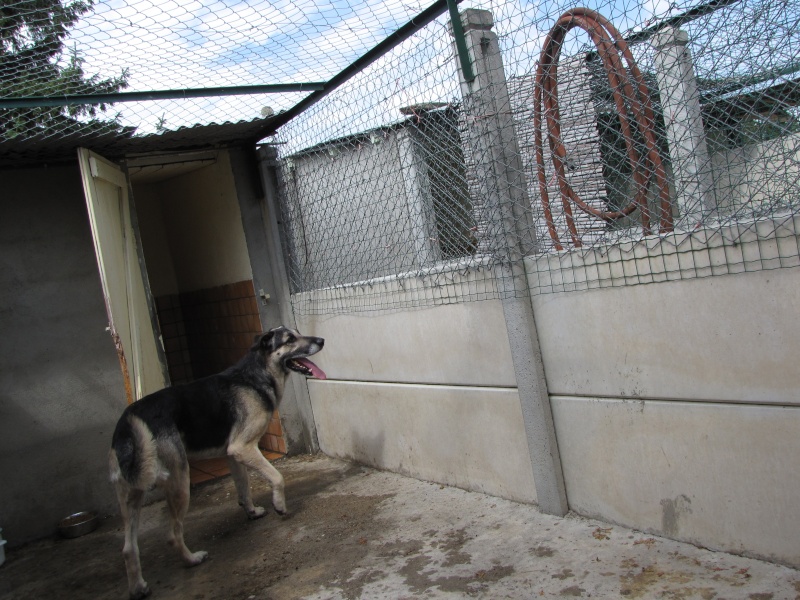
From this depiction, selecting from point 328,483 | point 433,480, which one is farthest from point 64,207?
point 433,480

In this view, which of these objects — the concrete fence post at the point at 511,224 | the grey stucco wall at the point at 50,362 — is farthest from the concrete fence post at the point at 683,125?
the grey stucco wall at the point at 50,362

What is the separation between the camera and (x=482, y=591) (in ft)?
10.5

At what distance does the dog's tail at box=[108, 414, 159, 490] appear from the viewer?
13.3ft

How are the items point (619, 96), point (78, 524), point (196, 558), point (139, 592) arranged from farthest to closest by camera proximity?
point (78, 524), point (196, 558), point (139, 592), point (619, 96)

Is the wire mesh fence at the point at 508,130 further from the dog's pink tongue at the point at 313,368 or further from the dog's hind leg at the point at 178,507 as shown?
the dog's hind leg at the point at 178,507

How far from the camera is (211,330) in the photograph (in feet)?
24.4

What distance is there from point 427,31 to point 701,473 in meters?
2.83

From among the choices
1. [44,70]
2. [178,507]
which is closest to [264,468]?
[178,507]

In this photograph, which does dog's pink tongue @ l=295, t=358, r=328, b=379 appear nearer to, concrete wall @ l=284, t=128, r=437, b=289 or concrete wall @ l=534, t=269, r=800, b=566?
concrete wall @ l=284, t=128, r=437, b=289

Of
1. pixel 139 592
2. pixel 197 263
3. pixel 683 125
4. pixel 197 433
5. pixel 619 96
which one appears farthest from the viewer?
pixel 197 263

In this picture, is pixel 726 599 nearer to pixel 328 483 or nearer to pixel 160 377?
pixel 328 483

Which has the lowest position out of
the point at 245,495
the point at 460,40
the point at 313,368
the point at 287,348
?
the point at 245,495

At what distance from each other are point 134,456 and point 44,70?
2.53 metres

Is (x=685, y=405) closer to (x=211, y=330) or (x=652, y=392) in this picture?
(x=652, y=392)
